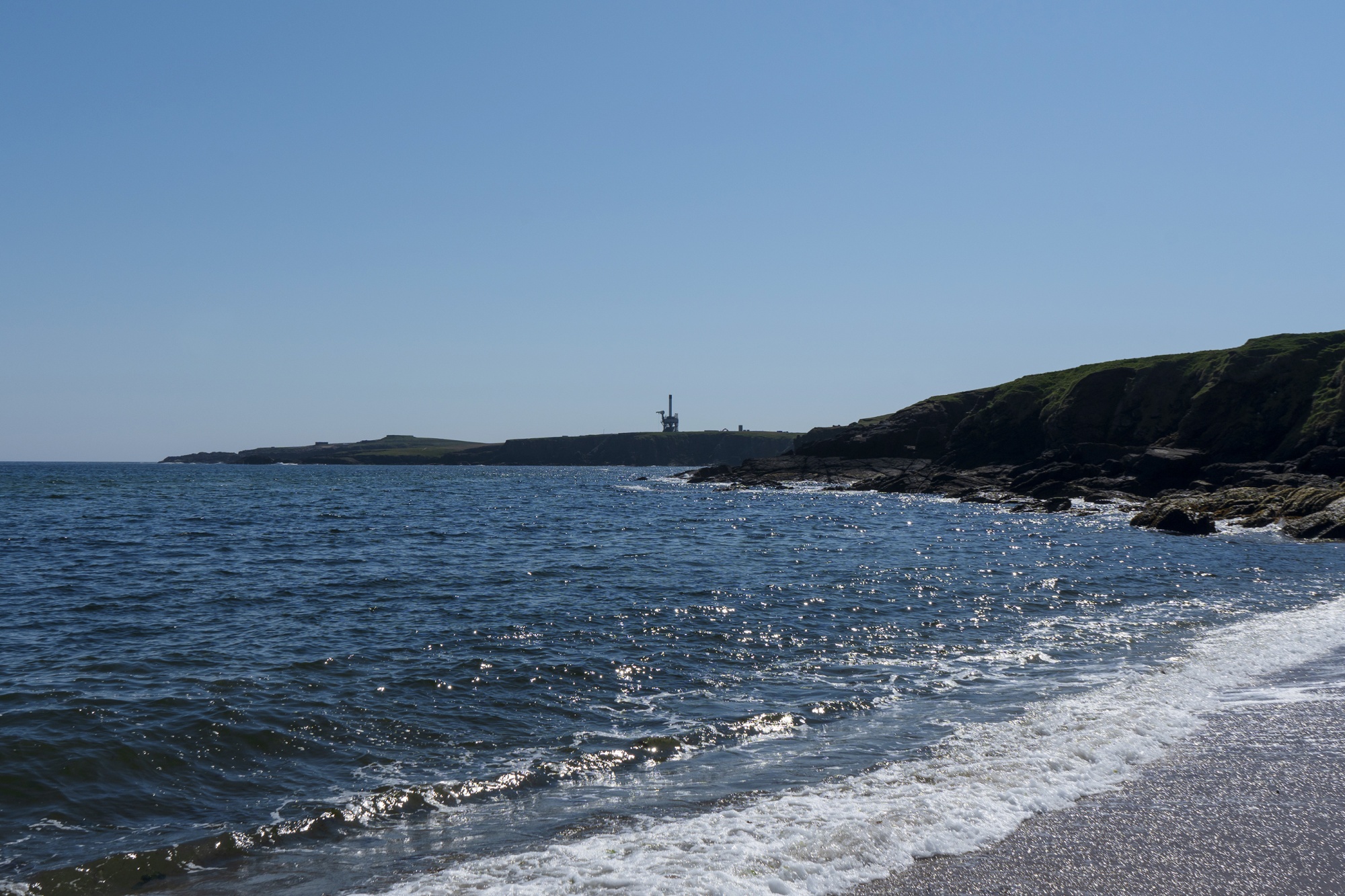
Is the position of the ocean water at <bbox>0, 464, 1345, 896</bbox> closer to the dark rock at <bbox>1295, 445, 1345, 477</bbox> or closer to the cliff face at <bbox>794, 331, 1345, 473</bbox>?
the dark rock at <bbox>1295, 445, 1345, 477</bbox>

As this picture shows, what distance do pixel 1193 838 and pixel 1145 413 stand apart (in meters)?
80.0

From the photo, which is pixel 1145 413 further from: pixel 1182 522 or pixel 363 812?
pixel 363 812

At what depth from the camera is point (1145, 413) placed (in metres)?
77.6

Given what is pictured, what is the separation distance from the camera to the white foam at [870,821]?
23.4 feet

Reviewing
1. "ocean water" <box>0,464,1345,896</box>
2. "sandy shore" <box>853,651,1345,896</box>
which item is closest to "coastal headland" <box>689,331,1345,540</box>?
"ocean water" <box>0,464,1345,896</box>

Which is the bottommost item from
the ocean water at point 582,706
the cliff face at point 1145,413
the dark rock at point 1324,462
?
the ocean water at point 582,706

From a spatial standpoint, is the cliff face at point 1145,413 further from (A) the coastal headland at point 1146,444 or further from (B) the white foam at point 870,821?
(B) the white foam at point 870,821

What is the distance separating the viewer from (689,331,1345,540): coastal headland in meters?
52.7

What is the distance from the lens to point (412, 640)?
1697 centimetres

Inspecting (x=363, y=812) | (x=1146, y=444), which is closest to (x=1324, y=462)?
Answer: (x=1146, y=444)

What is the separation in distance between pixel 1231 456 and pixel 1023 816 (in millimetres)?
67248

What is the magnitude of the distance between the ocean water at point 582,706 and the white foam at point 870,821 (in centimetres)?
4

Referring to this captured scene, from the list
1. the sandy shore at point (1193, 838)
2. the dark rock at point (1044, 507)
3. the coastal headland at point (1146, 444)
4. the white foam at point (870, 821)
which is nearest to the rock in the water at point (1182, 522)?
the coastal headland at point (1146, 444)

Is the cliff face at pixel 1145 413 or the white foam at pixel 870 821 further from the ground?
the cliff face at pixel 1145 413
